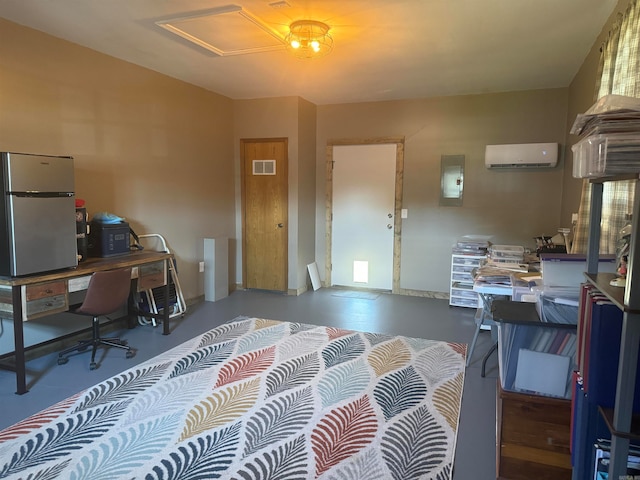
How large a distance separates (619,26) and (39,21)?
398 centimetres

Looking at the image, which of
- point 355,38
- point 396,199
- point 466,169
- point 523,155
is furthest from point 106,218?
point 523,155

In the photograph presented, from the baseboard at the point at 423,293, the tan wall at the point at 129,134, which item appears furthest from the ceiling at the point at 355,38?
the baseboard at the point at 423,293

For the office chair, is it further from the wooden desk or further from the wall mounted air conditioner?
the wall mounted air conditioner

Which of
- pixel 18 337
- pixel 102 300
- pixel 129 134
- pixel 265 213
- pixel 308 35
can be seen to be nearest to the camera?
pixel 18 337

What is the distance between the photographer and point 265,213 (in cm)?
577

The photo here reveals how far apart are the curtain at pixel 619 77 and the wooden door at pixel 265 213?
372 cm

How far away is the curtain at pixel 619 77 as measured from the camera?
7.15 ft

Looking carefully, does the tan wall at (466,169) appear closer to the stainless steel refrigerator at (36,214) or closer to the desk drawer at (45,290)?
the stainless steel refrigerator at (36,214)

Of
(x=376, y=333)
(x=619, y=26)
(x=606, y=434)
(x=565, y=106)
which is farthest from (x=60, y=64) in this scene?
(x=565, y=106)

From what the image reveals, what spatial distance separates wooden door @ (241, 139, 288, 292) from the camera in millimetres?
5637

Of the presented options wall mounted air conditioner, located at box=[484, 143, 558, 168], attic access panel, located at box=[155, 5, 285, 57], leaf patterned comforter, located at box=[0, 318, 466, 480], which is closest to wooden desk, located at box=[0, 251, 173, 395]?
leaf patterned comforter, located at box=[0, 318, 466, 480]

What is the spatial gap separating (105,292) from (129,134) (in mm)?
1743

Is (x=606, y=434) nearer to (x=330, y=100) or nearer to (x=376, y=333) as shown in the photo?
(x=376, y=333)

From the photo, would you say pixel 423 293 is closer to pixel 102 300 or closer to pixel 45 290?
pixel 102 300
